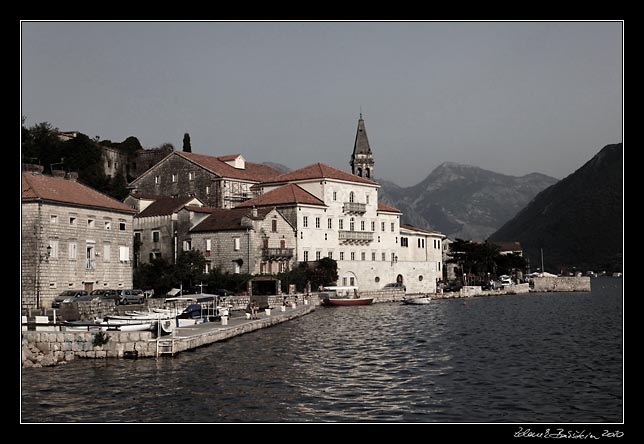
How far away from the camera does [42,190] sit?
4988 cm

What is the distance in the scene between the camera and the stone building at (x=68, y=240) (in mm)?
48281

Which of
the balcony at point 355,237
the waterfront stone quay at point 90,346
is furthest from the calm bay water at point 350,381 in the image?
the balcony at point 355,237

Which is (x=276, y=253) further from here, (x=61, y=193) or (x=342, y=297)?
(x=61, y=193)

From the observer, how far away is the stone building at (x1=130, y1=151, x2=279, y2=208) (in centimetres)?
8675

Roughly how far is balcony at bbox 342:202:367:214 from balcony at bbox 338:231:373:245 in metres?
2.18

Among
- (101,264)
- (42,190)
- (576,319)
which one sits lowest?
(576,319)

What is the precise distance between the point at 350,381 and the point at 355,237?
55330 mm

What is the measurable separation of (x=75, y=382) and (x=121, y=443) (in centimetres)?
1183

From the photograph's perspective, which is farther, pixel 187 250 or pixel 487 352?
pixel 187 250

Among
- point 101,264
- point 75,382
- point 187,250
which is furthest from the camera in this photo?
point 187,250

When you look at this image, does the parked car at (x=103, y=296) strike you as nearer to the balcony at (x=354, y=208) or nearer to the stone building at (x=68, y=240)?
the stone building at (x=68, y=240)

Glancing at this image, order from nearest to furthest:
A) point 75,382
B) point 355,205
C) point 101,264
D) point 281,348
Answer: point 75,382
point 281,348
point 101,264
point 355,205

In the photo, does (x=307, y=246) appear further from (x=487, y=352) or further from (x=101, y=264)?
(x=487, y=352)
